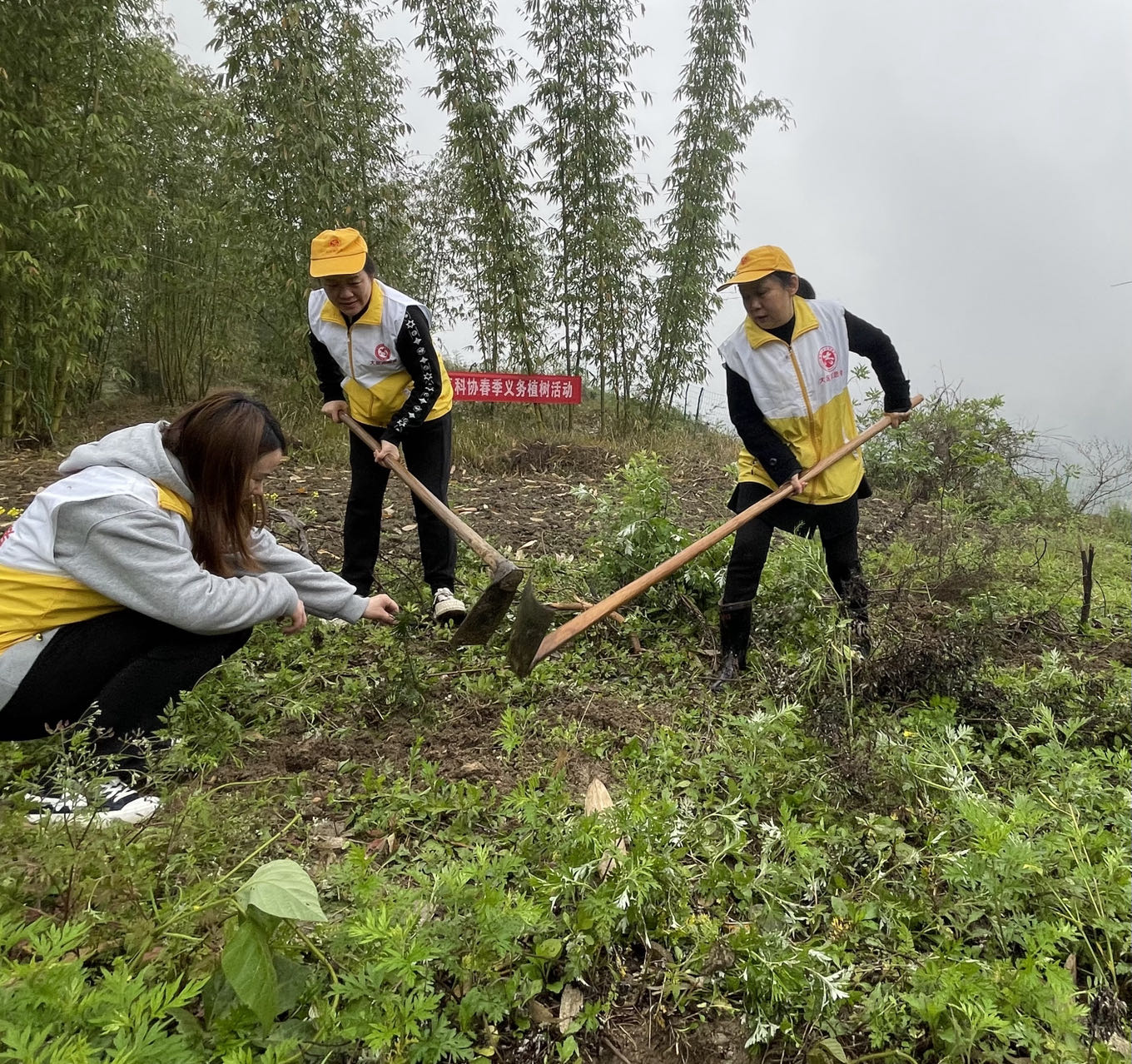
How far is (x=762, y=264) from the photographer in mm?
2701

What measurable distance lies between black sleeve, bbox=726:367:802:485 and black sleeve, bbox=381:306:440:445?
51.4 inches

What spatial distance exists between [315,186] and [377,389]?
4921mm

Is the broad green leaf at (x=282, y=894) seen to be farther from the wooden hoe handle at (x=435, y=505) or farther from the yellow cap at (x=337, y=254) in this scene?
the yellow cap at (x=337, y=254)

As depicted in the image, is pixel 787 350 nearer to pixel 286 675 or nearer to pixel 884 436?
pixel 286 675

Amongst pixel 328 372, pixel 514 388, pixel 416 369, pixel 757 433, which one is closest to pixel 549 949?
pixel 757 433

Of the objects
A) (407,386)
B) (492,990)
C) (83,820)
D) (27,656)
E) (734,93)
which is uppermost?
(734,93)

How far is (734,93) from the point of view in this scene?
809 centimetres

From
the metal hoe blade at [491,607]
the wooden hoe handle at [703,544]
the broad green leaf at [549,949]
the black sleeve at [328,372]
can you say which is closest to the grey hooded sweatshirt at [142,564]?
the metal hoe blade at [491,607]

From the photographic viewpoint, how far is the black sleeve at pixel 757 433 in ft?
9.48

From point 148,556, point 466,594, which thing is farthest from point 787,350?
point 148,556

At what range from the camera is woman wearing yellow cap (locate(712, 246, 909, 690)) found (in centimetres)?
280

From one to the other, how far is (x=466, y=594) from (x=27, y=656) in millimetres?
2126

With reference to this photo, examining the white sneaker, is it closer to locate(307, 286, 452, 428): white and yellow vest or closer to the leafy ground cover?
the leafy ground cover

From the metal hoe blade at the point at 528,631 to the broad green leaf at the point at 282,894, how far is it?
1.37m
